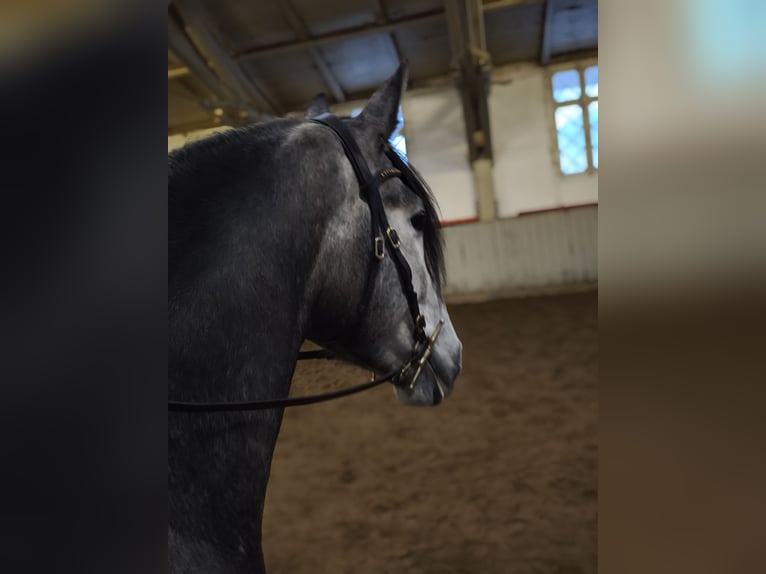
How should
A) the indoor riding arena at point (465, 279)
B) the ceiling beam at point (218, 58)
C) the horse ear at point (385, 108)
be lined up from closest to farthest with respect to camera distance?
the horse ear at point (385, 108)
the indoor riding arena at point (465, 279)
the ceiling beam at point (218, 58)

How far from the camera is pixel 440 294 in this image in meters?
1.08

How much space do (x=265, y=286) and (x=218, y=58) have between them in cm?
608

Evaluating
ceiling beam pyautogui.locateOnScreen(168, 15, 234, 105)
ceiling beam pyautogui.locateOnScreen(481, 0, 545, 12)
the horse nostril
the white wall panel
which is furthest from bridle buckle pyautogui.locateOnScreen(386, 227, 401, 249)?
ceiling beam pyautogui.locateOnScreen(481, 0, 545, 12)

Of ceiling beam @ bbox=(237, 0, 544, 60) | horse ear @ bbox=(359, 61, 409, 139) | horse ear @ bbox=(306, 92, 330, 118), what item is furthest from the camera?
ceiling beam @ bbox=(237, 0, 544, 60)

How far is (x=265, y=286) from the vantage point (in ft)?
2.40

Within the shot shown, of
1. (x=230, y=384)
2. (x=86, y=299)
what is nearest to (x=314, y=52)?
(x=230, y=384)

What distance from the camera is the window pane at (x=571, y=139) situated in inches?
256

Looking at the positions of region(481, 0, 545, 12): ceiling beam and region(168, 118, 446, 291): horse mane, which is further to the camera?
region(481, 0, 545, 12): ceiling beam

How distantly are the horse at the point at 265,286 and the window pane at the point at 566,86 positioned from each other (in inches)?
257

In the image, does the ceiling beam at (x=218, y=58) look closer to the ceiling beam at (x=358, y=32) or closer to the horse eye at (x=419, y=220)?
the ceiling beam at (x=358, y=32)

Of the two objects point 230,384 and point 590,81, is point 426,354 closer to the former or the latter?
point 230,384

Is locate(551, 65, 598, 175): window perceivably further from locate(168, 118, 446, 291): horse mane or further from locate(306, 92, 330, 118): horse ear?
locate(168, 118, 446, 291): horse mane

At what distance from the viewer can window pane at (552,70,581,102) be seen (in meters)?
6.63

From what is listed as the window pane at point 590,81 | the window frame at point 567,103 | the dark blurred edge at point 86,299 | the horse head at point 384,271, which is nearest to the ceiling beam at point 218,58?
the window frame at point 567,103
